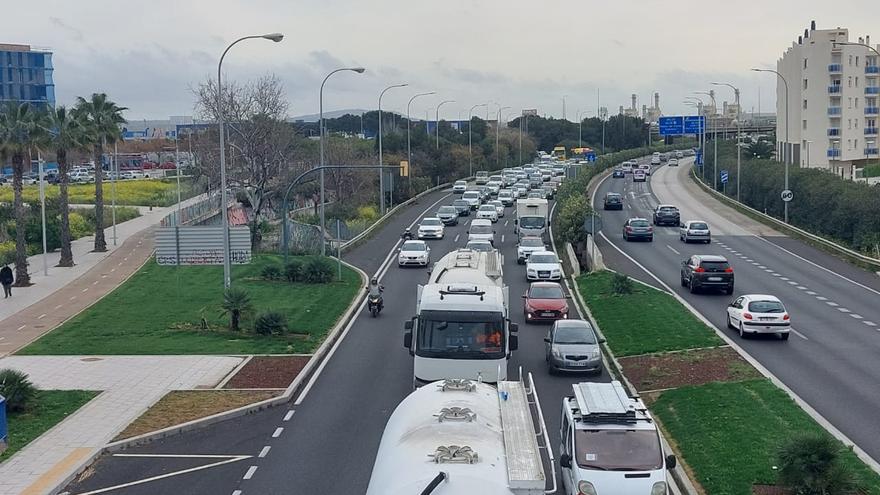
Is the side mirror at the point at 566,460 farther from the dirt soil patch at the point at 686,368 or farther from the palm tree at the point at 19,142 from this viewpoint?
the palm tree at the point at 19,142

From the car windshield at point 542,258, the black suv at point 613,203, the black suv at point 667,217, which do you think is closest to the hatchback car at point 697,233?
the black suv at point 667,217

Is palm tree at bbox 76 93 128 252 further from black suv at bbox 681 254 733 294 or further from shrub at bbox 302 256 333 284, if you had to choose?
black suv at bbox 681 254 733 294

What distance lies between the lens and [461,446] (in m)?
9.53

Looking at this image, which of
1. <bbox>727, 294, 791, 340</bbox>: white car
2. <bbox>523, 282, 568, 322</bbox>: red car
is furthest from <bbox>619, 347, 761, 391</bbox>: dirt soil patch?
<bbox>523, 282, 568, 322</bbox>: red car

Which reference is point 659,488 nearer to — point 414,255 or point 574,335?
point 574,335

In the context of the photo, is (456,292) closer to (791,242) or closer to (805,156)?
(791,242)

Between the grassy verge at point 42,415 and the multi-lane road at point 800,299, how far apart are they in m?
15.8

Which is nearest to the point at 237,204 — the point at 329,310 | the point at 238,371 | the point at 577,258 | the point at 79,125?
the point at 79,125

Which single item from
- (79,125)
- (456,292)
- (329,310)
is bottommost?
(329,310)

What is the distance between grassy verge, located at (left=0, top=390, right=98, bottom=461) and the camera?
69.4ft

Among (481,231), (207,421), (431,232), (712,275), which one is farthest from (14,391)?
(431,232)

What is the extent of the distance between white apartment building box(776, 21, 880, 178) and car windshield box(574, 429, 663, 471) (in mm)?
89834

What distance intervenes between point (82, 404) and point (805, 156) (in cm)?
8980

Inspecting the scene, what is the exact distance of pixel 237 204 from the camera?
81.1 m
